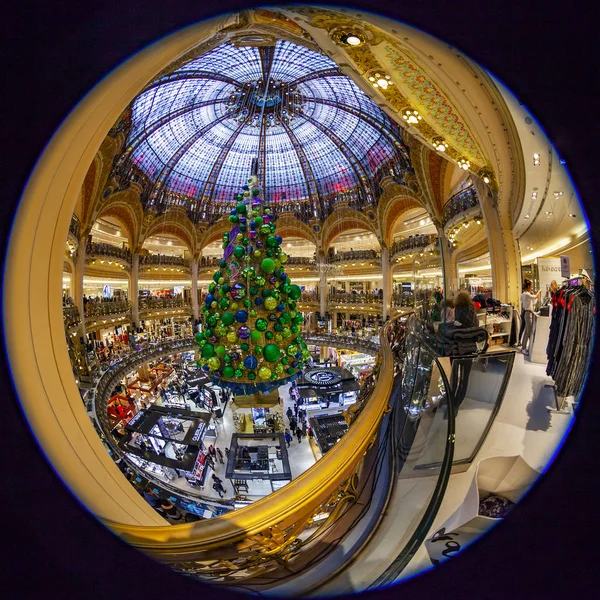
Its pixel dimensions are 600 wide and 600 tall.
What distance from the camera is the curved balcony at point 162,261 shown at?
16.6m

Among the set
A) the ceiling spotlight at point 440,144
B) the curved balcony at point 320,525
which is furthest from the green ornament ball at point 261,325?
the ceiling spotlight at point 440,144

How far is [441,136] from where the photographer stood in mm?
2652

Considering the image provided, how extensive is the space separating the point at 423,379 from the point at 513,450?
1.46 meters

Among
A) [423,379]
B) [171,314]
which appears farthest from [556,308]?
[171,314]

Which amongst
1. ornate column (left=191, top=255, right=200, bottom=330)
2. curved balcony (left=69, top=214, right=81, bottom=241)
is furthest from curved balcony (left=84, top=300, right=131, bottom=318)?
ornate column (left=191, top=255, right=200, bottom=330)

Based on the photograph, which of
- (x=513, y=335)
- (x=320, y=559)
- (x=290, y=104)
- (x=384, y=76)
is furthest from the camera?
(x=290, y=104)

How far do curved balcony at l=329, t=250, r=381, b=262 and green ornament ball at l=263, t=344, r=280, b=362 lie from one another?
13.7 m

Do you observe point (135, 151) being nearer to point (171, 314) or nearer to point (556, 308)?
point (171, 314)

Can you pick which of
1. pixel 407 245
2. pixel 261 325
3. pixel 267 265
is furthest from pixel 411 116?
pixel 407 245

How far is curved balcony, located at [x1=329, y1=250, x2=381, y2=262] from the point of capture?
18.2 meters

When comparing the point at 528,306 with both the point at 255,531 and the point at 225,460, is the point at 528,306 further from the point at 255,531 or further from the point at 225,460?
the point at 225,460

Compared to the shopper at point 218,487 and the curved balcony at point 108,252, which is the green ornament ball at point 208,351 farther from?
the curved balcony at point 108,252

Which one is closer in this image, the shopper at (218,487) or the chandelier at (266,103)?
the shopper at (218,487)

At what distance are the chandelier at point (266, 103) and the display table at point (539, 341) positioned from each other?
42.0 feet
